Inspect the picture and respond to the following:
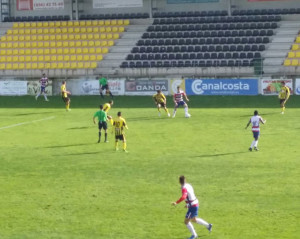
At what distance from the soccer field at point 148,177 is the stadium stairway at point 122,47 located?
720 inches

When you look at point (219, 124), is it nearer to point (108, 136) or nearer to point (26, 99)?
point (108, 136)

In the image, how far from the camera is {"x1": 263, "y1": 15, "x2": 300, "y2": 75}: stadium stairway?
53875mm

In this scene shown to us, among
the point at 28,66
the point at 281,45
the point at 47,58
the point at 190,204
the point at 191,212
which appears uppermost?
the point at 281,45

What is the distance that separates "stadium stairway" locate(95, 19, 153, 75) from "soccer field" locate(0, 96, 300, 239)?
18.3 metres

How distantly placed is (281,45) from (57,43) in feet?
70.2

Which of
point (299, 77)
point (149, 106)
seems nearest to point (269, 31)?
point (299, 77)

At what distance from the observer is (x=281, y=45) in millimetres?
56562

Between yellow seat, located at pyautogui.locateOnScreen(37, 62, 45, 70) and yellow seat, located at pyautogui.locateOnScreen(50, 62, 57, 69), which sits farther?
yellow seat, located at pyautogui.locateOnScreen(37, 62, 45, 70)

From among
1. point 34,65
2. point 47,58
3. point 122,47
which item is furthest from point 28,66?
point 122,47

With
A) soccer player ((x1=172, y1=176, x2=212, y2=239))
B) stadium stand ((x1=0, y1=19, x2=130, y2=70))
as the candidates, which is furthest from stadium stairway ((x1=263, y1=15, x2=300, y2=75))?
soccer player ((x1=172, y1=176, x2=212, y2=239))

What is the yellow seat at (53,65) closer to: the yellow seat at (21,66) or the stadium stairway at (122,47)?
the yellow seat at (21,66)

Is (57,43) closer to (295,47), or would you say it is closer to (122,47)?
(122,47)

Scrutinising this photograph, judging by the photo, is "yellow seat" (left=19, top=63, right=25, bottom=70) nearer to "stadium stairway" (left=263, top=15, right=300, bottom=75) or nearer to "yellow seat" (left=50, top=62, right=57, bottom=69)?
"yellow seat" (left=50, top=62, right=57, bottom=69)

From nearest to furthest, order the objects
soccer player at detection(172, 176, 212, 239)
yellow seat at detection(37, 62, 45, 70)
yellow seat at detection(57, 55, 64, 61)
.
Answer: soccer player at detection(172, 176, 212, 239)
yellow seat at detection(37, 62, 45, 70)
yellow seat at detection(57, 55, 64, 61)
